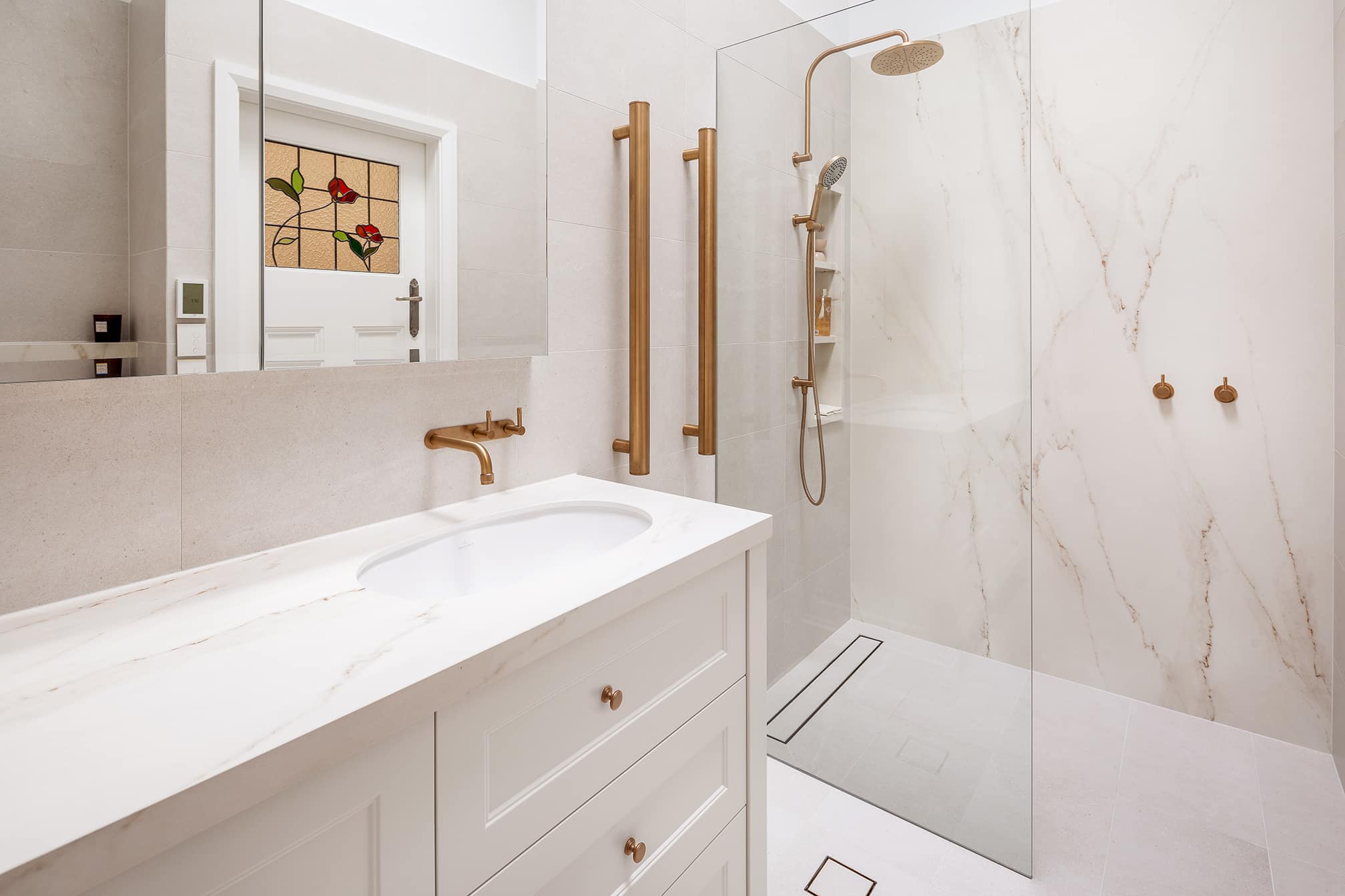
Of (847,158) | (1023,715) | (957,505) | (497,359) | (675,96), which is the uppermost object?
(675,96)

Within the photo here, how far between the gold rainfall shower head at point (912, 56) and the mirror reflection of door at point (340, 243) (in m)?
1.07

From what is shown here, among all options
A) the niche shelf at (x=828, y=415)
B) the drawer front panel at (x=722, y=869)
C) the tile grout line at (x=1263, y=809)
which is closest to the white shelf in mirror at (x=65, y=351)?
the drawer front panel at (x=722, y=869)

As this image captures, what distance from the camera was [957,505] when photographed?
5.26ft

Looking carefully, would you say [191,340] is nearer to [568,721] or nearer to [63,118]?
[63,118]

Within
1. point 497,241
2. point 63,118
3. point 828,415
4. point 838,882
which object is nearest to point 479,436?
point 497,241

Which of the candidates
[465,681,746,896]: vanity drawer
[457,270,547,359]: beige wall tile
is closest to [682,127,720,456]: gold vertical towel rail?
[457,270,547,359]: beige wall tile

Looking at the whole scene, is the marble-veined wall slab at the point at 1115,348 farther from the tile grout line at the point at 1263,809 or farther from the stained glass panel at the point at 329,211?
the stained glass panel at the point at 329,211

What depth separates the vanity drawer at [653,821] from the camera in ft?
2.76

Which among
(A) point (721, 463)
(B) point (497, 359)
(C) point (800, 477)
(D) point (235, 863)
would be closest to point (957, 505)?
(C) point (800, 477)

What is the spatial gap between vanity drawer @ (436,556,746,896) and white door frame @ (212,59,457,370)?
60 centimetres

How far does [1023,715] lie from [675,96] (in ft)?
5.80

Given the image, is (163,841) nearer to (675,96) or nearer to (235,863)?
(235,863)

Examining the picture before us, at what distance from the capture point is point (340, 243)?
105 centimetres

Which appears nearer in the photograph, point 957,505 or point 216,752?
point 216,752
